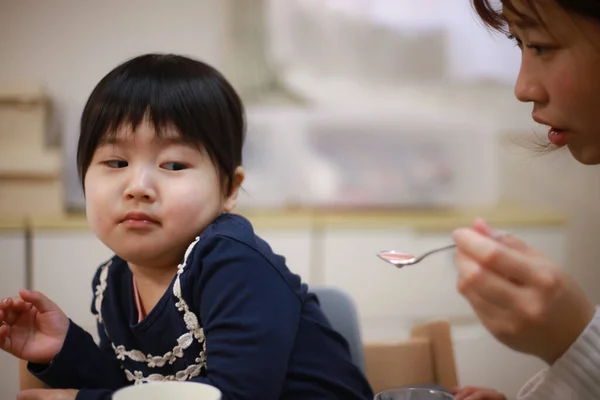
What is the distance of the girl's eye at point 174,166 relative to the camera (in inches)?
30.0

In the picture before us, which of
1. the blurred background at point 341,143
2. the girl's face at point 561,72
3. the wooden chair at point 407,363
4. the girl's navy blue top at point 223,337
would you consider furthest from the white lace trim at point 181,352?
the blurred background at point 341,143

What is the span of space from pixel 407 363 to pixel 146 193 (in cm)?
48

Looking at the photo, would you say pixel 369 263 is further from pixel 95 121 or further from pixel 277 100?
pixel 95 121

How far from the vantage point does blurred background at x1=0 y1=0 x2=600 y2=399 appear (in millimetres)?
1862

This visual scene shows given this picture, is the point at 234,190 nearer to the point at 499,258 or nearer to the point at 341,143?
the point at 499,258

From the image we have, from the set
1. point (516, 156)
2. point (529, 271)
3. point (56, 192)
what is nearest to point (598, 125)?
point (529, 271)

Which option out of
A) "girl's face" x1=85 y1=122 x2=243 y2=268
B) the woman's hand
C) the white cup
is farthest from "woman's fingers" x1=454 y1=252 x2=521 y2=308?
"girl's face" x1=85 y1=122 x2=243 y2=268

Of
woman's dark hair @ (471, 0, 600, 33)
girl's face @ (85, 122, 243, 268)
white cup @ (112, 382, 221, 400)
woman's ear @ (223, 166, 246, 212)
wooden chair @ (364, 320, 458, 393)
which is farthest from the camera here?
wooden chair @ (364, 320, 458, 393)

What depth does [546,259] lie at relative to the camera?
56 cm

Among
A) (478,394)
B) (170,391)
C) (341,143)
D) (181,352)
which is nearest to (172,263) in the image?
(181,352)

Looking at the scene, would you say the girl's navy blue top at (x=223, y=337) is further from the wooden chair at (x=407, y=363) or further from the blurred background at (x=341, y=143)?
the blurred background at (x=341, y=143)

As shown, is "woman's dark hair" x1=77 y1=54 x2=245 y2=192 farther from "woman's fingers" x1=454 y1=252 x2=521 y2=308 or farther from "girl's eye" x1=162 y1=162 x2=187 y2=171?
"woman's fingers" x1=454 y1=252 x2=521 y2=308

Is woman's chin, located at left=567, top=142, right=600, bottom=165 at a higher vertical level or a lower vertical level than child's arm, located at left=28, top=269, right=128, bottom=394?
higher

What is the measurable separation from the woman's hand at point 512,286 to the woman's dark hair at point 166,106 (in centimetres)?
36
